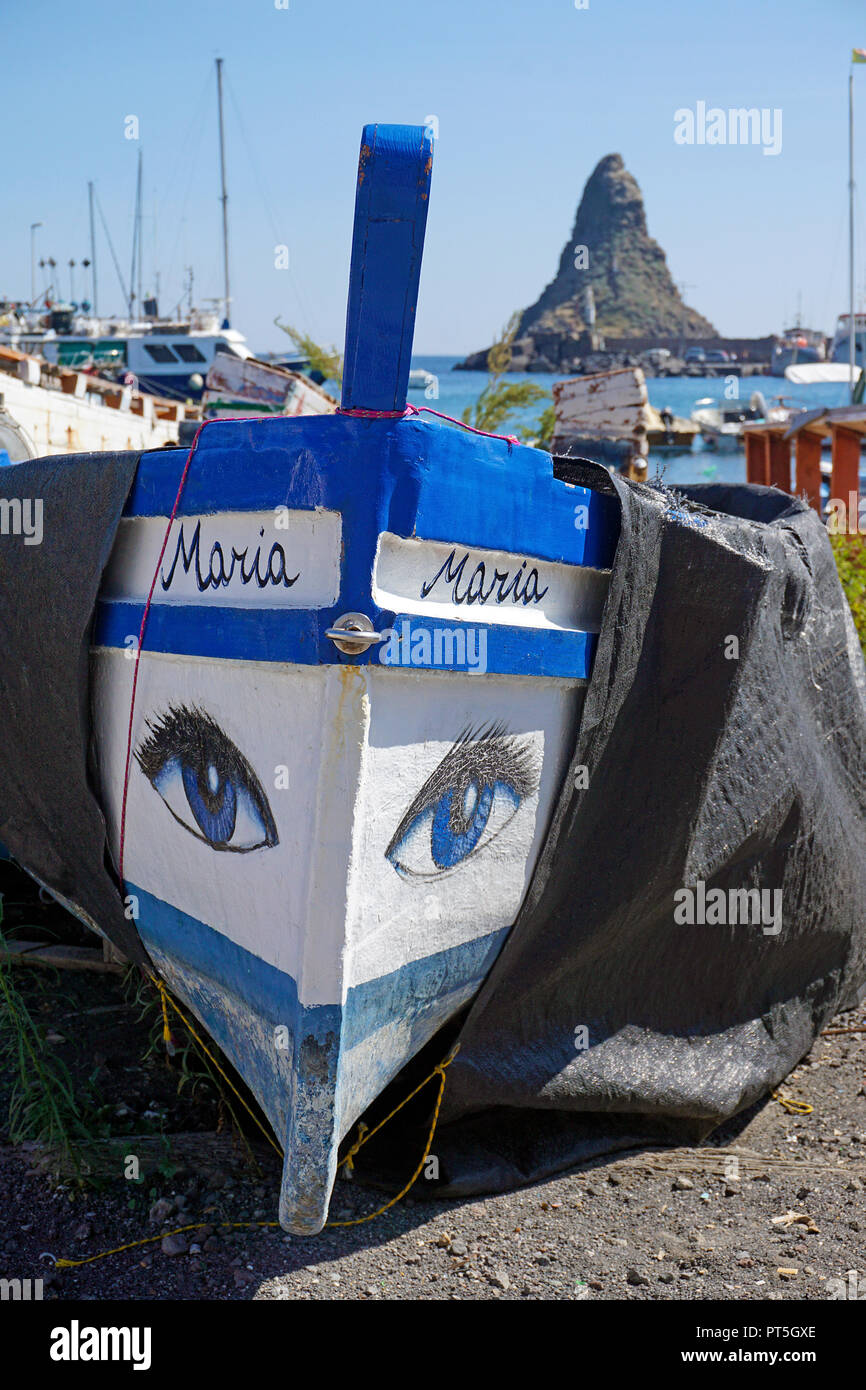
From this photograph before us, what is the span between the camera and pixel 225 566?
10.4 ft

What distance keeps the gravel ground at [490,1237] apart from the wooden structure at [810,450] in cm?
530

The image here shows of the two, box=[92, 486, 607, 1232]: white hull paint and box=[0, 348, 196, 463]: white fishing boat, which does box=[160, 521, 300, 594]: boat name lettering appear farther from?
box=[0, 348, 196, 463]: white fishing boat

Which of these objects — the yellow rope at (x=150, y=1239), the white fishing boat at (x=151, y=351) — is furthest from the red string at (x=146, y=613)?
the white fishing boat at (x=151, y=351)

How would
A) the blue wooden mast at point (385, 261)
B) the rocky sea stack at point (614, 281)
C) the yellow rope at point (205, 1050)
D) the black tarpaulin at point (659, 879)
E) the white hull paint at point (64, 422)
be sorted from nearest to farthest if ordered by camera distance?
the blue wooden mast at point (385, 261) < the black tarpaulin at point (659, 879) < the yellow rope at point (205, 1050) < the white hull paint at point (64, 422) < the rocky sea stack at point (614, 281)

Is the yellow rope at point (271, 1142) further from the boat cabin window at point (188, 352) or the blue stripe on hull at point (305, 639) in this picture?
the boat cabin window at point (188, 352)

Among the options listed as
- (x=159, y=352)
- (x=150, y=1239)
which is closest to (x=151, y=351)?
(x=159, y=352)

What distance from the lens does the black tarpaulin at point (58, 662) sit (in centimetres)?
357

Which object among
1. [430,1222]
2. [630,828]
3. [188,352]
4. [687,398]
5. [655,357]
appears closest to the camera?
[430,1222]

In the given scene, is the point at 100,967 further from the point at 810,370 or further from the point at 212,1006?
the point at 810,370

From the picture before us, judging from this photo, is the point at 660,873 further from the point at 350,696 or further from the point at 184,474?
the point at 184,474

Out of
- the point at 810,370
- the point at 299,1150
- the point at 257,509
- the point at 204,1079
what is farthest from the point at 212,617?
the point at 810,370

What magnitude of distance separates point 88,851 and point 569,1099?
172cm

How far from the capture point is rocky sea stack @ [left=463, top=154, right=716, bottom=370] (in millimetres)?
152500

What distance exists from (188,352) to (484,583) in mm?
39718
